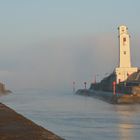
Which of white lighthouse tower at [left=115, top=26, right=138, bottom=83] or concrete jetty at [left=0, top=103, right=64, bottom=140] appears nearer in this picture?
concrete jetty at [left=0, top=103, right=64, bottom=140]

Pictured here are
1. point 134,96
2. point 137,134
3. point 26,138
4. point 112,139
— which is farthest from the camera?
point 134,96

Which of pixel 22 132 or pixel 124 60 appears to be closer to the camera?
pixel 22 132

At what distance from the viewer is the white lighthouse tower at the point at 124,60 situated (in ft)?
241

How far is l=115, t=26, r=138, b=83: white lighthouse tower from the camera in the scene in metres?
73.4

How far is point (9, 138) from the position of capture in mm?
16547

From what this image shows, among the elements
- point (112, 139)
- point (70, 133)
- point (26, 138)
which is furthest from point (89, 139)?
point (26, 138)

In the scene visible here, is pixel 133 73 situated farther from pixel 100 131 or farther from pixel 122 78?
pixel 100 131

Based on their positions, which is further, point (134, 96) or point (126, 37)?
point (126, 37)

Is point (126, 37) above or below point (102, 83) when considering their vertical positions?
above

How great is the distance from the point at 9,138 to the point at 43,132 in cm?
210

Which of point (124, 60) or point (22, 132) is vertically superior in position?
point (124, 60)

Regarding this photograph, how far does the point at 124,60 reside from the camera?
74188 millimetres

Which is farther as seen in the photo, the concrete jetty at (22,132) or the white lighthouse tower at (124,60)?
the white lighthouse tower at (124,60)

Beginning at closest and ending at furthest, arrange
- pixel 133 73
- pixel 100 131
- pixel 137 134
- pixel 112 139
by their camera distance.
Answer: pixel 112 139, pixel 137 134, pixel 100 131, pixel 133 73
